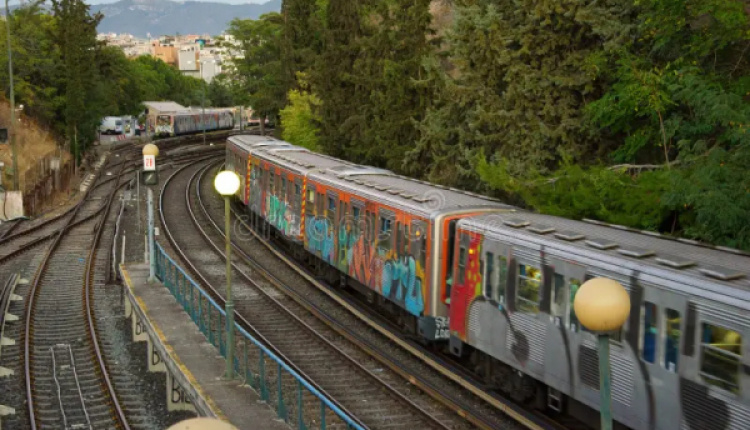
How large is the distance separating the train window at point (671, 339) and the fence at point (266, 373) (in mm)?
3844

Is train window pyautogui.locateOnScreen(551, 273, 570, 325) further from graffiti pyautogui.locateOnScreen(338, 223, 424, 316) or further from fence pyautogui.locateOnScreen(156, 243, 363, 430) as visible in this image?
graffiti pyautogui.locateOnScreen(338, 223, 424, 316)

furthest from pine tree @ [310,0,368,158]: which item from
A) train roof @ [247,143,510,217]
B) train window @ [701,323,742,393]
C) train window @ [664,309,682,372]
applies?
train window @ [701,323,742,393]

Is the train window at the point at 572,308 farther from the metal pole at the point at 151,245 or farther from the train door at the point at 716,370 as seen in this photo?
the metal pole at the point at 151,245

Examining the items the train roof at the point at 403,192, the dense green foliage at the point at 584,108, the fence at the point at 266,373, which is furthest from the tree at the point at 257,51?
the fence at the point at 266,373

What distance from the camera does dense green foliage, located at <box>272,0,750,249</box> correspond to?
17188mm

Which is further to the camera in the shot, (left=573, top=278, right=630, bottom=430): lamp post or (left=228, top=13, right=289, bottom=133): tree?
(left=228, top=13, right=289, bottom=133): tree

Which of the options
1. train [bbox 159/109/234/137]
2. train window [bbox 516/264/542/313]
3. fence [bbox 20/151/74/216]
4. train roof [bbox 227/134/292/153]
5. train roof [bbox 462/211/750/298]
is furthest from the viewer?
train [bbox 159/109/234/137]

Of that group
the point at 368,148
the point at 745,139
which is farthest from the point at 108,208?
the point at 745,139

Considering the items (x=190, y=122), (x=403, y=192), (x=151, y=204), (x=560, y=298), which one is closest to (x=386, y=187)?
(x=403, y=192)

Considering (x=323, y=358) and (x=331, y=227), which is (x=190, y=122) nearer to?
(x=331, y=227)

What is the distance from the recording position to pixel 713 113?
55.1 ft

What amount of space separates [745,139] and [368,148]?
A: 20043mm

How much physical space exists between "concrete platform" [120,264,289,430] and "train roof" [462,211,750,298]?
4.79 metres

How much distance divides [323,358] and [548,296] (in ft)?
20.3
